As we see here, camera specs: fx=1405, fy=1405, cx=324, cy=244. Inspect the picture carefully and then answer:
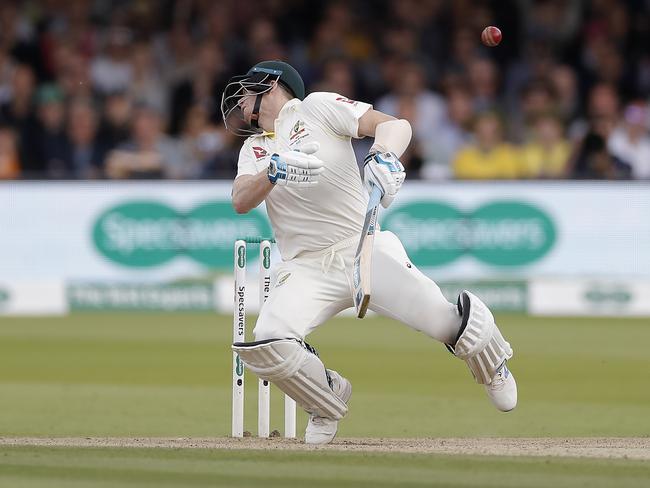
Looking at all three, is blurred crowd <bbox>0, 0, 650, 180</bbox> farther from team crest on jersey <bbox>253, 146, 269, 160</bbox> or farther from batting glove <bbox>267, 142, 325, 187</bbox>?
batting glove <bbox>267, 142, 325, 187</bbox>

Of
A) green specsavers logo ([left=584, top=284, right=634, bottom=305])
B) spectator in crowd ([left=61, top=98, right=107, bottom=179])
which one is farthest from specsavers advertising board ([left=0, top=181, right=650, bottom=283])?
spectator in crowd ([left=61, top=98, right=107, bottom=179])

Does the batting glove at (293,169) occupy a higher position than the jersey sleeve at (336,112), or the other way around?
the jersey sleeve at (336,112)

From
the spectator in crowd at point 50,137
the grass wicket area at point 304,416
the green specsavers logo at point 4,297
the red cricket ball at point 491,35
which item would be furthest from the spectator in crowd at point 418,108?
the red cricket ball at point 491,35

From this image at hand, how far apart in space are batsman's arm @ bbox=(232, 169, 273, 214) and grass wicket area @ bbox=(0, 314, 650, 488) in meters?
1.02

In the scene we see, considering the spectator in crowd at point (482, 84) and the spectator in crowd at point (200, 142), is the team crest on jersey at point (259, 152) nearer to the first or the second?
the spectator in crowd at point (200, 142)

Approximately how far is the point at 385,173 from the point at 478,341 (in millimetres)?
867

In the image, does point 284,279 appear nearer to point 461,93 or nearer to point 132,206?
point 132,206

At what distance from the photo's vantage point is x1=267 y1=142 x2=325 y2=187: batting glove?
18.3ft

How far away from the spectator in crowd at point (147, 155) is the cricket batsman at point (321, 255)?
720 cm

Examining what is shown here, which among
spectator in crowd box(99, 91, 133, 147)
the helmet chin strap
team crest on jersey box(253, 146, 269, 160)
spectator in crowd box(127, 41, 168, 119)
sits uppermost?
the helmet chin strap

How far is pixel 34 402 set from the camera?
26.2 ft

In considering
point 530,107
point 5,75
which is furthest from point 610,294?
point 5,75

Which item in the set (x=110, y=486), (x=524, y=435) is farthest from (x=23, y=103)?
(x=110, y=486)

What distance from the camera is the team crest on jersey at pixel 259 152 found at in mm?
6023
